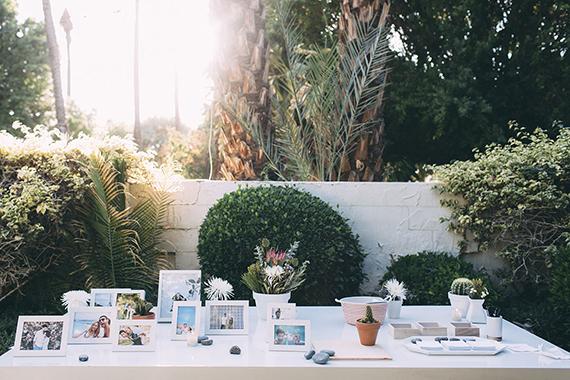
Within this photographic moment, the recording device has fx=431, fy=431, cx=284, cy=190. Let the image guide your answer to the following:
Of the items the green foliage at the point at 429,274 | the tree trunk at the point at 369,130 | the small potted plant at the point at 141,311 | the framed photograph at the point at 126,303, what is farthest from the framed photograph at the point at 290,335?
the tree trunk at the point at 369,130

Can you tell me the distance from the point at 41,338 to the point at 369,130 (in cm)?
414

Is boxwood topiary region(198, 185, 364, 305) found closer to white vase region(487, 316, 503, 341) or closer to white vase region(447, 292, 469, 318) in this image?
white vase region(447, 292, 469, 318)

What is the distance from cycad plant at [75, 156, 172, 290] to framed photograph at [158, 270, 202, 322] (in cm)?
115

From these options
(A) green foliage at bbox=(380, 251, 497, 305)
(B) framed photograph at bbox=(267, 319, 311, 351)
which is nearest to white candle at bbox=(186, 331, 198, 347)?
(B) framed photograph at bbox=(267, 319, 311, 351)

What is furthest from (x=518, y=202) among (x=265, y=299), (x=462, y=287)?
(x=265, y=299)

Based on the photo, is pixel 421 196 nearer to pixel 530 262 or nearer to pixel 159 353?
pixel 530 262

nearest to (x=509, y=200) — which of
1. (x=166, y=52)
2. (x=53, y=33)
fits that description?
(x=53, y=33)

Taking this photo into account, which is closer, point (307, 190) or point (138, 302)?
Answer: point (138, 302)

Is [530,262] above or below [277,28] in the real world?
below

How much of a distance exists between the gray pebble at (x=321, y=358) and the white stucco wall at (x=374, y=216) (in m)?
2.47

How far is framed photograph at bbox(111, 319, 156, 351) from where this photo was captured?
→ 215 centimetres

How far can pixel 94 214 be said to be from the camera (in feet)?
12.7

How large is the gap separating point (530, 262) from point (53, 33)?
11.8 metres

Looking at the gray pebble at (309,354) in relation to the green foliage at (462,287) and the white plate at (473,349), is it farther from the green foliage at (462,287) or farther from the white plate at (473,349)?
the green foliage at (462,287)
